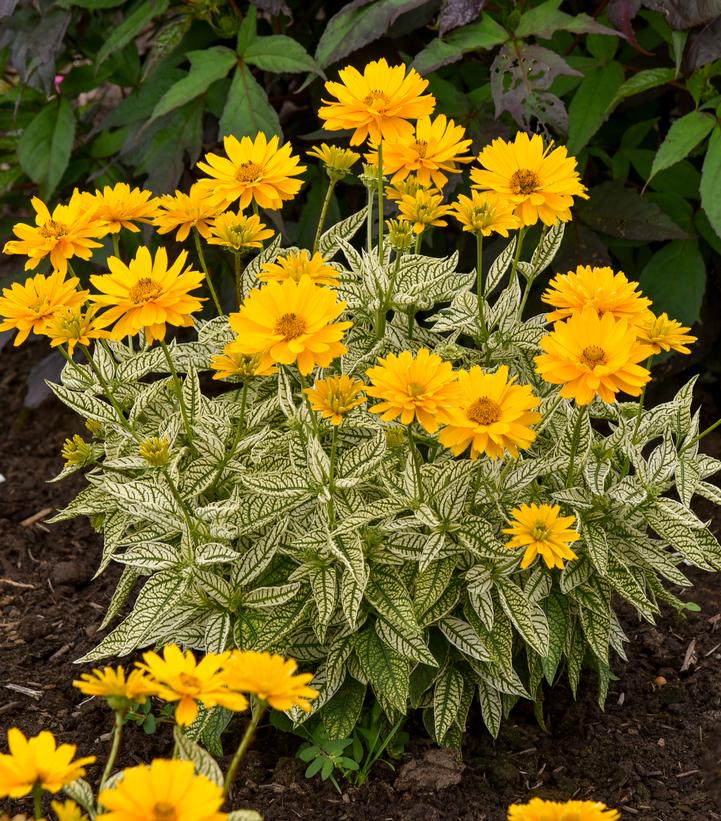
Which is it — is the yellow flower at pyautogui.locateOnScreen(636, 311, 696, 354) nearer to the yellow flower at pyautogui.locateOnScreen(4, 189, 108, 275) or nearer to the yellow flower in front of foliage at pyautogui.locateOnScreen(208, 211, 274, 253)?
the yellow flower in front of foliage at pyautogui.locateOnScreen(208, 211, 274, 253)

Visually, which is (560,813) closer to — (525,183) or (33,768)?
(33,768)

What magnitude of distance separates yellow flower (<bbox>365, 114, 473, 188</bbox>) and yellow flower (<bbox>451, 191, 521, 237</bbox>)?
11cm

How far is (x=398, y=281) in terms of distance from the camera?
2.15 meters

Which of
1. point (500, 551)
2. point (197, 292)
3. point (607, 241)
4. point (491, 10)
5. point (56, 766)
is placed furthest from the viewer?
point (197, 292)

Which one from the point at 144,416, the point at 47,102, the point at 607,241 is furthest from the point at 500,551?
the point at 47,102

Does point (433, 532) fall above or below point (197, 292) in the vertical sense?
above

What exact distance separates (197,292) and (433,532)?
4.98 feet

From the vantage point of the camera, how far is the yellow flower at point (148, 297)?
1.72 metres

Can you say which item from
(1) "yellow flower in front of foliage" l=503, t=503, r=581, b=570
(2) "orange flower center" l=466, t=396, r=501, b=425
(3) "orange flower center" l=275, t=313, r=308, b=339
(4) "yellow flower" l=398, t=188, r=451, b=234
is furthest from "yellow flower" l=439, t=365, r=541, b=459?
(4) "yellow flower" l=398, t=188, r=451, b=234

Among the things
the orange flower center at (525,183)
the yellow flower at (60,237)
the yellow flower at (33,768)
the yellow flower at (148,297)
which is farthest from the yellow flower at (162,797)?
the orange flower center at (525,183)

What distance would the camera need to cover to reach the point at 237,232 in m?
1.96

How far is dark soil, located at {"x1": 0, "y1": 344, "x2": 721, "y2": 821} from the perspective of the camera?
2.06 meters

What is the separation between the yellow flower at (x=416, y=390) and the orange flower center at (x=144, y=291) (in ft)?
1.25

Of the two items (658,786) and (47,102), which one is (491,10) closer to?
(47,102)
